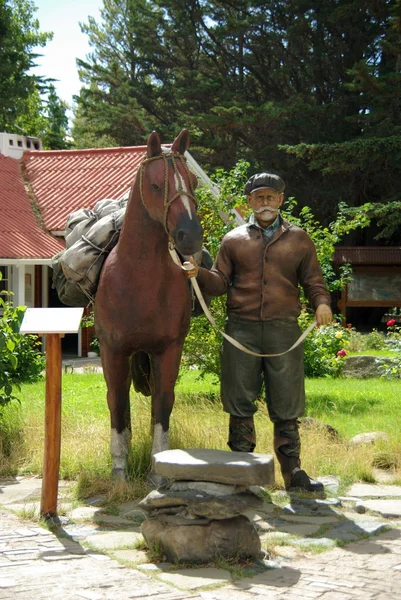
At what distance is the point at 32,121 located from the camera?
39.0 meters

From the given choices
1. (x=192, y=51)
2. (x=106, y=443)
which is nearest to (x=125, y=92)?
(x=192, y=51)

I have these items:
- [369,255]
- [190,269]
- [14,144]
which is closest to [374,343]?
[369,255]

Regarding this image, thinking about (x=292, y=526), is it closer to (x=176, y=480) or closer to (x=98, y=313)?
(x=176, y=480)

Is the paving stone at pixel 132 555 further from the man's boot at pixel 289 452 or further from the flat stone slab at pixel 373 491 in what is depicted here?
the flat stone slab at pixel 373 491

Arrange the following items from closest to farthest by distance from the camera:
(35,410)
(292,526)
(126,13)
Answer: (292,526), (35,410), (126,13)

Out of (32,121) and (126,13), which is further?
(32,121)

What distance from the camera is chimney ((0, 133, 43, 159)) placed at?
779 inches

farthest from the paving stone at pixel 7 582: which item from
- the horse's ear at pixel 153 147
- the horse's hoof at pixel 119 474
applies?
Result: the horse's ear at pixel 153 147

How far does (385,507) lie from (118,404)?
6.37 feet

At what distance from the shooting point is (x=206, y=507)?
4.42m

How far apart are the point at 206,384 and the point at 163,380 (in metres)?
7.50

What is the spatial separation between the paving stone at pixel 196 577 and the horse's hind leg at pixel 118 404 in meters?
1.71

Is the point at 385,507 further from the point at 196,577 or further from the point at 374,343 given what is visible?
the point at 374,343

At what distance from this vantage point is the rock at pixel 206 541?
436 centimetres
